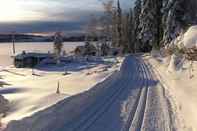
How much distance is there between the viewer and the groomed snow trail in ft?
47.9

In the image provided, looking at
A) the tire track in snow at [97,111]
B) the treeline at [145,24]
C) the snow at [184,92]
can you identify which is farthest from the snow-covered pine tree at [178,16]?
the tire track in snow at [97,111]

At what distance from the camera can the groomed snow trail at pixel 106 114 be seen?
14.6 m

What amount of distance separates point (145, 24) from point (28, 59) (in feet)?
80.6

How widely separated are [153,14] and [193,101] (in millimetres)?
62868

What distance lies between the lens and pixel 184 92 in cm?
2406

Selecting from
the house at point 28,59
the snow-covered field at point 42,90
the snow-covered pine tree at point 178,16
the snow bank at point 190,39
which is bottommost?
the house at point 28,59

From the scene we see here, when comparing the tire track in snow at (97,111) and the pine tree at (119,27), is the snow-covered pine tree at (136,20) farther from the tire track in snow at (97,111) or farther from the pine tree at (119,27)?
the tire track in snow at (97,111)

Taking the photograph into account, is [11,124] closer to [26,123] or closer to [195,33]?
[26,123]

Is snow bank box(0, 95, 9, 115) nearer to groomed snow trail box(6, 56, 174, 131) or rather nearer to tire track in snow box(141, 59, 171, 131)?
groomed snow trail box(6, 56, 174, 131)

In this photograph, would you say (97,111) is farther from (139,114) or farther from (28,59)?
(28,59)

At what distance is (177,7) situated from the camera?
62.8 meters

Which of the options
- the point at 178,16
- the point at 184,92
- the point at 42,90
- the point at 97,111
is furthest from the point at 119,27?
the point at 97,111

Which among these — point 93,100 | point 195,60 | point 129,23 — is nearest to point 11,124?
point 93,100

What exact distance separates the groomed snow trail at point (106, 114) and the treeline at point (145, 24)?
38.2 metres
